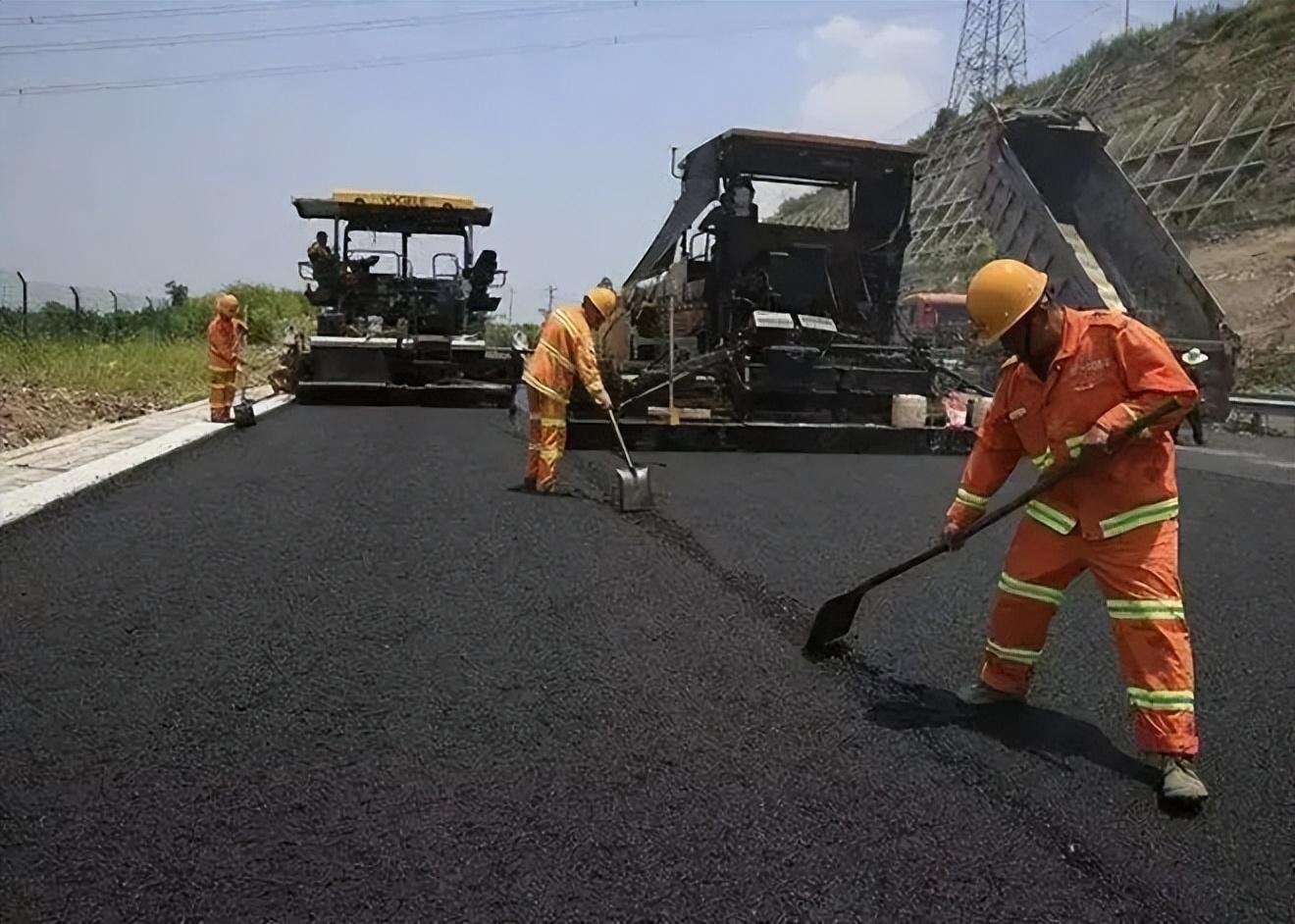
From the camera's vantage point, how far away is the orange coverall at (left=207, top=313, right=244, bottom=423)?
11234 mm

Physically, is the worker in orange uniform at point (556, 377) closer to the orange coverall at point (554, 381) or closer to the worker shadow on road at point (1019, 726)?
the orange coverall at point (554, 381)

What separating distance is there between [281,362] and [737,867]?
45.5ft

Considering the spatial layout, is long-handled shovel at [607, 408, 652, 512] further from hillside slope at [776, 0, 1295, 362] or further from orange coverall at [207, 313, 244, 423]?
hillside slope at [776, 0, 1295, 362]

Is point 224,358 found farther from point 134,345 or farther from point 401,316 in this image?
point 134,345

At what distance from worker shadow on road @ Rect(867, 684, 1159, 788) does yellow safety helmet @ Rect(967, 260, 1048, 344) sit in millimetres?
1039

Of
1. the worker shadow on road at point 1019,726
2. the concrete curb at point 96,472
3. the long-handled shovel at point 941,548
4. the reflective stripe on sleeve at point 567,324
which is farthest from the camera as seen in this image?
the reflective stripe on sleeve at point 567,324

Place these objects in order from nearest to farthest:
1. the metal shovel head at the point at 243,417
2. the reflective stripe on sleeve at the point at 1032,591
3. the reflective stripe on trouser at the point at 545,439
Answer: the reflective stripe on sleeve at the point at 1032,591
the reflective stripe on trouser at the point at 545,439
the metal shovel head at the point at 243,417

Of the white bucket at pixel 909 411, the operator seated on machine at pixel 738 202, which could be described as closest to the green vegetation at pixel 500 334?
the operator seated on machine at pixel 738 202

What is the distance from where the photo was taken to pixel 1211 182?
73.2ft

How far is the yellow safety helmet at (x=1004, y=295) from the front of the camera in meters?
3.21

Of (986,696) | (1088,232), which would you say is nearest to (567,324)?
(986,696)

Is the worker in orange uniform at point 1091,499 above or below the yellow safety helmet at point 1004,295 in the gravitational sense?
below

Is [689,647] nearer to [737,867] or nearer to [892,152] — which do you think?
[737,867]

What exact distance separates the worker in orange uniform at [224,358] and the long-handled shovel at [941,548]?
8392mm
